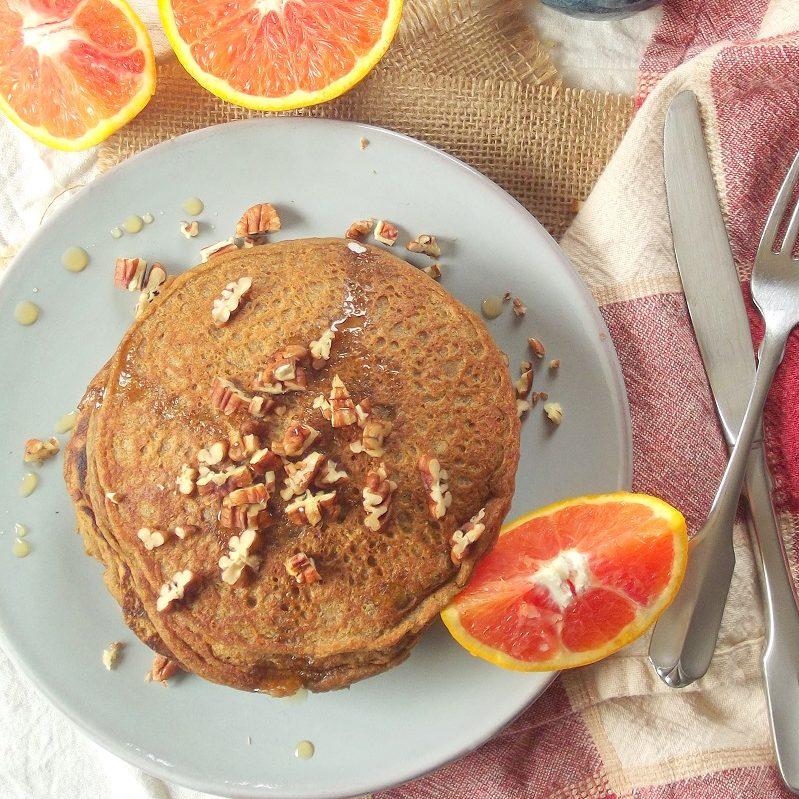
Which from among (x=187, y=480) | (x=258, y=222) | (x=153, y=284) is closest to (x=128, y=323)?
(x=153, y=284)

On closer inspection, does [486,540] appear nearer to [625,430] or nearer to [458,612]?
[458,612]

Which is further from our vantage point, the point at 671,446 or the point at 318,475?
the point at 671,446

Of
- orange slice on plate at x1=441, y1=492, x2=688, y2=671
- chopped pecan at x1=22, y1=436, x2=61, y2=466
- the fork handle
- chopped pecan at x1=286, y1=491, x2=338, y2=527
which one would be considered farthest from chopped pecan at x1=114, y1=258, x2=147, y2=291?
the fork handle

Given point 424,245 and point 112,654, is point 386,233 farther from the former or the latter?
point 112,654

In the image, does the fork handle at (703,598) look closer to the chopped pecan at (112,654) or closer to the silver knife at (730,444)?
the silver knife at (730,444)

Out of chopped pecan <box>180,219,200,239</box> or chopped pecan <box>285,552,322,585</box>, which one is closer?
chopped pecan <box>285,552,322,585</box>

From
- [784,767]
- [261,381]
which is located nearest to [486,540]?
[261,381]

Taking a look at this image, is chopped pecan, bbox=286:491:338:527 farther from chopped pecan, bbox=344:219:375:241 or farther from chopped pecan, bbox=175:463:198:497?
chopped pecan, bbox=344:219:375:241
